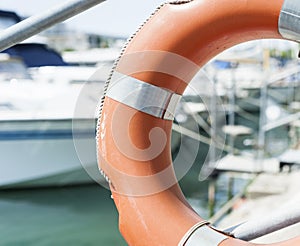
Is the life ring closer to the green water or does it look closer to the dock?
the dock

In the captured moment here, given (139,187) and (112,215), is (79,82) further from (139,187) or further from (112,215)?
(139,187)

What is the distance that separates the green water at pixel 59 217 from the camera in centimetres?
457

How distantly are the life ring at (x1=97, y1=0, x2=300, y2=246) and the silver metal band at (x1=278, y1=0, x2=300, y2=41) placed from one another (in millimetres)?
15

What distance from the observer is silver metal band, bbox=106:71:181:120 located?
148 centimetres

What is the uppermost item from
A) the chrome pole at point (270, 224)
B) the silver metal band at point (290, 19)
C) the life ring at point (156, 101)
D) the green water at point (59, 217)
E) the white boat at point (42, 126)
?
the silver metal band at point (290, 19)

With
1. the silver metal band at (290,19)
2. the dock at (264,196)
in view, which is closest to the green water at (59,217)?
the dock at (264,196)

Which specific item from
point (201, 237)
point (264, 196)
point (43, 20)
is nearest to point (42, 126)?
point (264, 196)

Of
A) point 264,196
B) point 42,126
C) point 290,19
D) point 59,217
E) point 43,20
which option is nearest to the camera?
point 290,19

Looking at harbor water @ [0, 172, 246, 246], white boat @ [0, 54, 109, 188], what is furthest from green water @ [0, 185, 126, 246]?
white boat @ [0, 54, 109, 188]

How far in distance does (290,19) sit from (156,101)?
1.45 feet

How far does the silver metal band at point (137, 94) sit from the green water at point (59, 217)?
316 centimetres

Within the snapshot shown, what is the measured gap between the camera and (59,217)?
519 centimetres

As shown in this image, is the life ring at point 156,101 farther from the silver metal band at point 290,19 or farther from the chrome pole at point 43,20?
the chrome pole at point 43,20

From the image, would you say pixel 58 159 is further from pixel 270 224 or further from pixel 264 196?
pixel 270 224
